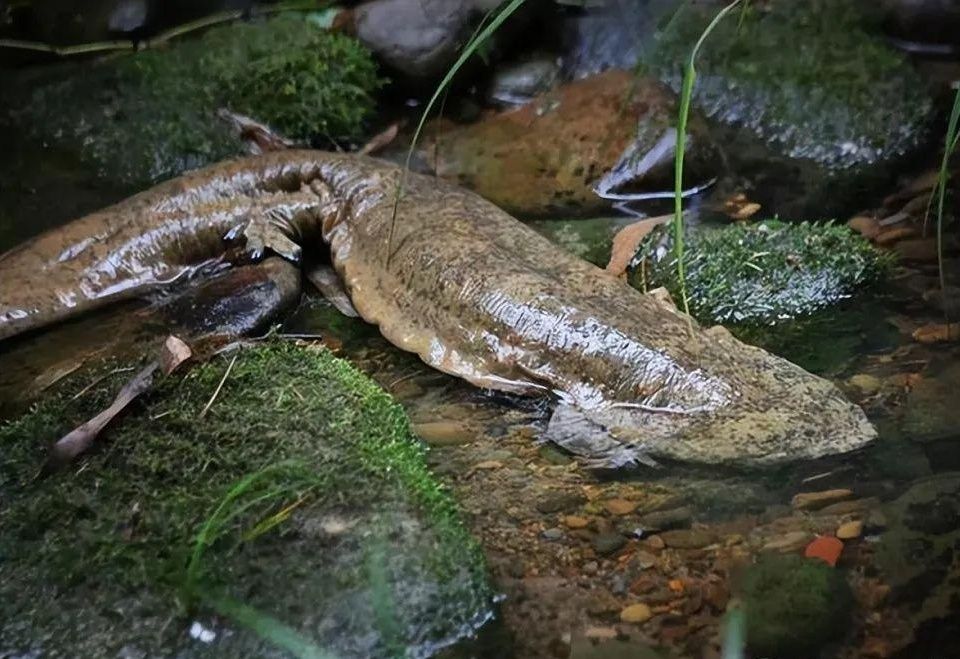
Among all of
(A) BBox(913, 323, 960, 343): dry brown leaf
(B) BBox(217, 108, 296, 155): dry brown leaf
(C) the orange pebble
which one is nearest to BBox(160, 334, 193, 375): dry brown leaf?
(C) the orange pebble

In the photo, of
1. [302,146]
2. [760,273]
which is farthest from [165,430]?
[302,146]

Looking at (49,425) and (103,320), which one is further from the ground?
(49,425)

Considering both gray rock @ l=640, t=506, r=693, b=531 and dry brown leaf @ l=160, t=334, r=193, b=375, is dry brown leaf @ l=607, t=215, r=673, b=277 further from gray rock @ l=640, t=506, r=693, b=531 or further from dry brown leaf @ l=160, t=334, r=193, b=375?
dry brown leaf @ l=160, t=334, r=193, b=375

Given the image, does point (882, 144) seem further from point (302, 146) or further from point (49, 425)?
point (49, 425)

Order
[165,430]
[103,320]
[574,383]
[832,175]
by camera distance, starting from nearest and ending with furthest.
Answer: [165,430] < [574,383] < [103,320] < [832,175]

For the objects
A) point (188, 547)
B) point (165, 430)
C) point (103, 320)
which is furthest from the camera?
point (103, 320)

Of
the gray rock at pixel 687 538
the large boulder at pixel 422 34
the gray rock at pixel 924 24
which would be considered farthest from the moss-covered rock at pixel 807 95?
the gray rock at pixel 687 538

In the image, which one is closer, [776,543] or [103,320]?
[776,543]
